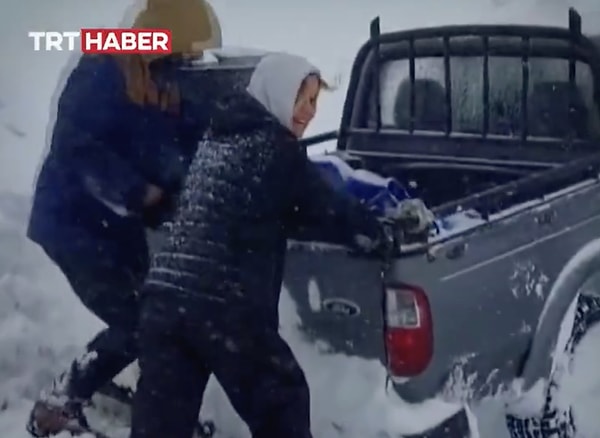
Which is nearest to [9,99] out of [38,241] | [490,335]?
[38,241]

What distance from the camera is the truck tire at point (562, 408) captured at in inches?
89.4

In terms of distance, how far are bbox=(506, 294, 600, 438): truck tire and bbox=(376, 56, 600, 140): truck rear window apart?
45 cm

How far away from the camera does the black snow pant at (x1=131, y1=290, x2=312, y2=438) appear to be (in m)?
2.23

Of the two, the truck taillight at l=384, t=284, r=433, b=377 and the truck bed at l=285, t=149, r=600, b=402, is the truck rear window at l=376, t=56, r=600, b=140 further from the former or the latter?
the truck taillight at l=384, t=284, r=433, b=377

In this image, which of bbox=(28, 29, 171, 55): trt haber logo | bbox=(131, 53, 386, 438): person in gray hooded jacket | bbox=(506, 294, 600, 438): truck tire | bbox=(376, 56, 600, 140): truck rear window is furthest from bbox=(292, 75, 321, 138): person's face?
bbox=(506, 294, 600, 438): truck tire

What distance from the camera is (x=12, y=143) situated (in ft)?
8.27

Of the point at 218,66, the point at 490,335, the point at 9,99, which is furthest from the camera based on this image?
the point at 9,99

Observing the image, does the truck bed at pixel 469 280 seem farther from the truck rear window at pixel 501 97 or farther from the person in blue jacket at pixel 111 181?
the person in blue jacket at pixel 111 181

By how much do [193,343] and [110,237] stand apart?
15.1 inches

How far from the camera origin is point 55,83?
8.16 ft

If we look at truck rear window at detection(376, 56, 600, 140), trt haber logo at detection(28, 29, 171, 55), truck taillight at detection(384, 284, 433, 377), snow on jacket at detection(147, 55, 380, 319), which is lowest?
truck taillight at detection(384, 284, 433, 377)

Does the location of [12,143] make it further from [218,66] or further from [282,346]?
[282,346]

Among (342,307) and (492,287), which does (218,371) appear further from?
(492,287)

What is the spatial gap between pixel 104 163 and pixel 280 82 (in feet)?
1.69
